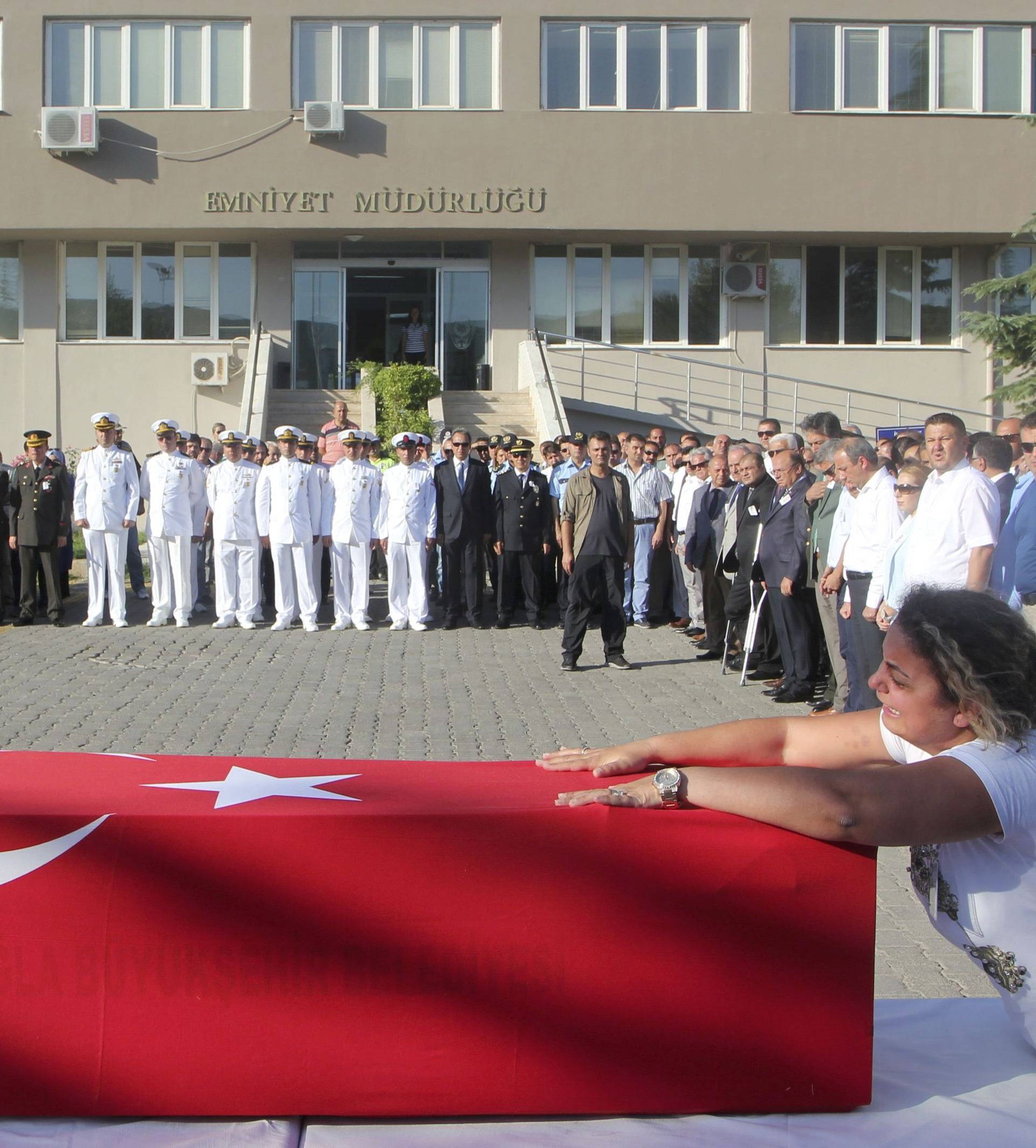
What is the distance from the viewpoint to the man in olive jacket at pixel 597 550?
11.2m

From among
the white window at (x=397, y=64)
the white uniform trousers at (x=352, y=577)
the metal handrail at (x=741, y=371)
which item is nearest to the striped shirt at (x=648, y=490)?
the white uniform trousers at (x=352, y=577)

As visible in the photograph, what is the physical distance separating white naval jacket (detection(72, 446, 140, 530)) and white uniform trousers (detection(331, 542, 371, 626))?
2.38 metres

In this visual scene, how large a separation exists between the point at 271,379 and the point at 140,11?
7.47m

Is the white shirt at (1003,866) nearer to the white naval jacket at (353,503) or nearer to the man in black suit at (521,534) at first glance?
the man in black suit at (521,534)

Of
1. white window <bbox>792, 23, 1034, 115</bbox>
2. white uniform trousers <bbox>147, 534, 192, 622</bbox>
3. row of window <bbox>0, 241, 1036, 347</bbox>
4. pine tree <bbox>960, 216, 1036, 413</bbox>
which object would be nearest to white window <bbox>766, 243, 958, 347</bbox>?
row of window <bbox>0, 241, 1036, 347</bbox>

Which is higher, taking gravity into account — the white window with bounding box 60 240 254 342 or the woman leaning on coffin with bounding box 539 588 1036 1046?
the white window with bounding box 60 240 254 342

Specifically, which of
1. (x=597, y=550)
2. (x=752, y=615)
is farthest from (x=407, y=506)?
(x=752, y=615)

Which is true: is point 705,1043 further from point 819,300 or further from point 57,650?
point 819,300

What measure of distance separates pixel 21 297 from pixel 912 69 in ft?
60.6

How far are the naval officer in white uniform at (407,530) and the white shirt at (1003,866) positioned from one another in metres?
11.6

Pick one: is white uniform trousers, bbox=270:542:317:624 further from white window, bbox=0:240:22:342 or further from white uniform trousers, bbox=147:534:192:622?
white window, bbox=0:240:22:342

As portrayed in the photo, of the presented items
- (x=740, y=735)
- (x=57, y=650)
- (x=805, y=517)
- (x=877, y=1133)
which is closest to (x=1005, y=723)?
(x=740, y=735)

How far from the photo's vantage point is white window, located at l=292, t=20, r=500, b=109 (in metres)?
24.4

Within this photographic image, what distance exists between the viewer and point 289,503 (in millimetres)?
14000
